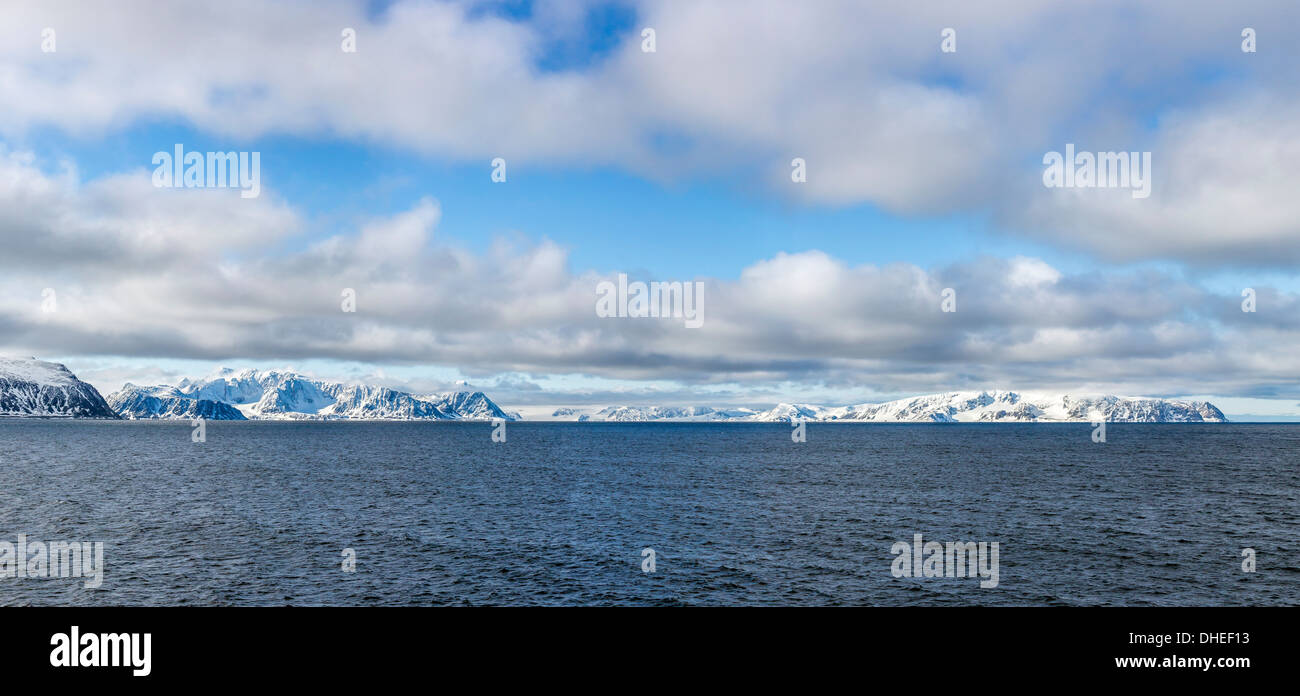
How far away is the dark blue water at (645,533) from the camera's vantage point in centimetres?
4409

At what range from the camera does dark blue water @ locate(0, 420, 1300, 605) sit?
44.1 m

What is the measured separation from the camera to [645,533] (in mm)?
63188

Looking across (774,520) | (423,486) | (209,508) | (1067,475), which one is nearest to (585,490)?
(423,486)

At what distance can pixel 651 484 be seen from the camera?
10556 centimetres

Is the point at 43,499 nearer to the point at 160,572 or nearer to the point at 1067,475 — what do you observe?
the point at 160,572

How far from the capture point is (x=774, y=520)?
231ft

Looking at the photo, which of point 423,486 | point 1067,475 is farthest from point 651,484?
point 1067,475

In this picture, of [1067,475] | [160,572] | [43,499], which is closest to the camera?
[160,572]
